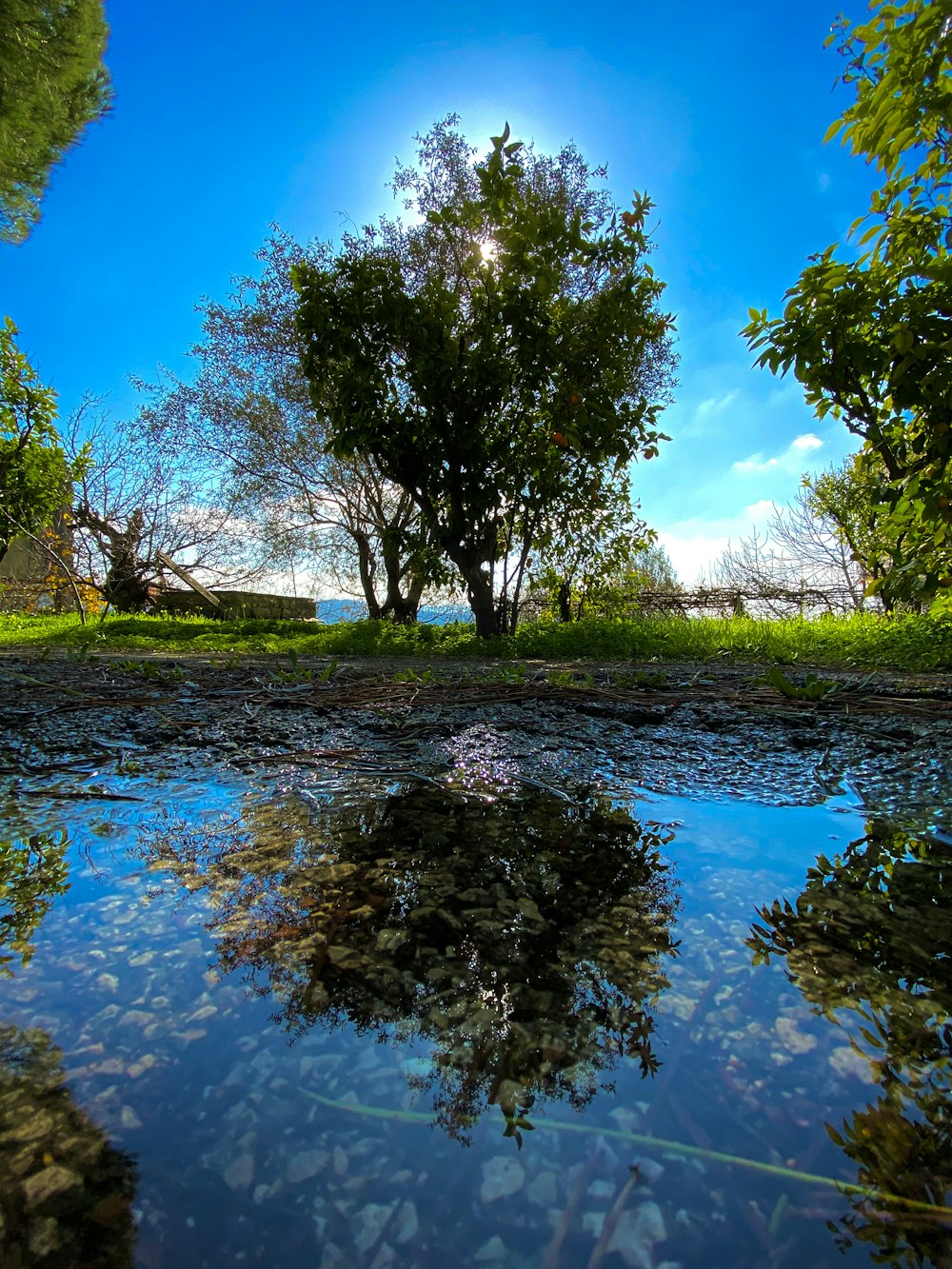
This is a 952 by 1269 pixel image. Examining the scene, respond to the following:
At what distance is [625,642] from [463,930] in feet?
19.5

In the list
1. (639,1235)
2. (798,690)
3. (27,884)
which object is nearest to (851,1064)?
(639,1235)

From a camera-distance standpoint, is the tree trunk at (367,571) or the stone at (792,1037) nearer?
the stone at (792,1037)

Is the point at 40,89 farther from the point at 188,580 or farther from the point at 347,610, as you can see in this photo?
the point at 347,610

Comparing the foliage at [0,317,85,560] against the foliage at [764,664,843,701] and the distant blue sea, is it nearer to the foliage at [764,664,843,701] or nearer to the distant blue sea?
the distant blue sea

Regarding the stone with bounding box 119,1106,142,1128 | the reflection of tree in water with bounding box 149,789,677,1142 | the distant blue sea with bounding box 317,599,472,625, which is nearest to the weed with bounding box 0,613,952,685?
the reflection of tree in water with bounding box 149,789,677,1142

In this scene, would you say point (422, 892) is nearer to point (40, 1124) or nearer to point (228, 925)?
point (228, 925)

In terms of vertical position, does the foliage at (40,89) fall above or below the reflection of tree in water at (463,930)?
above

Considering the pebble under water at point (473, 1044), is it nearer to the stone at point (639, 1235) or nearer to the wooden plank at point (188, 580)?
the stone at point (639, 1235)

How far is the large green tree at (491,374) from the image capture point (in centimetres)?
599

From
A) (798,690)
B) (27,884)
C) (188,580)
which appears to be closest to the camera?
(27,884)

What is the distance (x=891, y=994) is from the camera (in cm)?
68

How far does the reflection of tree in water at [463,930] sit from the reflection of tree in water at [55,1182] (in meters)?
0.19

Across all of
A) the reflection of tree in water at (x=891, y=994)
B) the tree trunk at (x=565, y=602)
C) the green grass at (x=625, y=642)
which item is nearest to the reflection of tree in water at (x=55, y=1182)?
the reflection of tree in water at (x=891, y=994)

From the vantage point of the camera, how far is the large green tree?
5.99 metres
